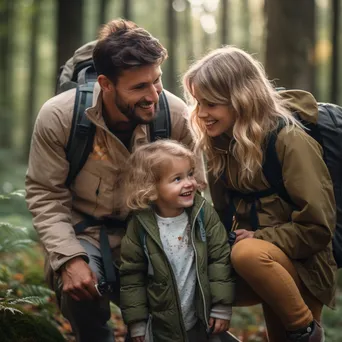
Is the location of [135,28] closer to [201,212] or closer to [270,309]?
[201,212]

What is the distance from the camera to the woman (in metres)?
3.69

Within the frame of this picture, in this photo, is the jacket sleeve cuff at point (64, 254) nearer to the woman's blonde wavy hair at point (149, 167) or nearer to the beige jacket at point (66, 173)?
the beige jacket at point (66, 173)

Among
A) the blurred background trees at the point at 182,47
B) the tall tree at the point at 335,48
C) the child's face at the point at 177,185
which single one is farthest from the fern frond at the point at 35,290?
the tall tree at the point at 335,48

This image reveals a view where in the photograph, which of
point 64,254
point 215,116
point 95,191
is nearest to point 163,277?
point 64,254

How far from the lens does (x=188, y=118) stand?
4.16 meters

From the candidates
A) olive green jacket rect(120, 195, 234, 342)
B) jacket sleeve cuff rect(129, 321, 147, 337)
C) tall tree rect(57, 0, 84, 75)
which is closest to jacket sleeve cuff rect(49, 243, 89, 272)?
olive green jacket rect(120, 195, 234, 342)

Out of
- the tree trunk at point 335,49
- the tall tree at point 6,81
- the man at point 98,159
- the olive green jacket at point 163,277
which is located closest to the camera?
the olive green jacket at point 163,277

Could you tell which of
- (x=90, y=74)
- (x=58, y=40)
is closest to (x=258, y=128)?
(x=90, y=74)

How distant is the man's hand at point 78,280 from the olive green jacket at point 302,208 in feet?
3.43

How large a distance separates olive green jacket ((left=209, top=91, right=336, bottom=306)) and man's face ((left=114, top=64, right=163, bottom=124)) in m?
0.51

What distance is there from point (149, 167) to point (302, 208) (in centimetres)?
98

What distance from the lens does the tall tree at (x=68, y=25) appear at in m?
8.98

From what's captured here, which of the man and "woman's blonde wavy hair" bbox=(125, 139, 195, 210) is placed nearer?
"woman's blonde wavy hair" bbox=(125, 139, 195, 210)

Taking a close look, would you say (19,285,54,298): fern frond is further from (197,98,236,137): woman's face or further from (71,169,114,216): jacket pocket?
(197,98,236,137): woman's face
